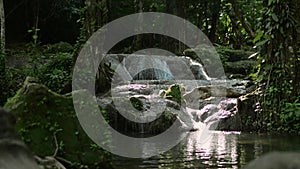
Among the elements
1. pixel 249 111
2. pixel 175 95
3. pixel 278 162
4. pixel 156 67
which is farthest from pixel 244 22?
pixel 278 162

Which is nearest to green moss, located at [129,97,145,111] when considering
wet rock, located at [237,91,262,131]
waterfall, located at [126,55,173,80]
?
wet rock, located at [237,91,262,131]

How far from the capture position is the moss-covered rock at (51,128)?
434cm

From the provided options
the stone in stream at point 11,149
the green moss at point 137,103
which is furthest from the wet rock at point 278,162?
the green moss at point 137,103

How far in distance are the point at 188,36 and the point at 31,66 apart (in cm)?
1380

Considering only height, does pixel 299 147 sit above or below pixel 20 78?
below

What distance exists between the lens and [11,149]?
6.82ft

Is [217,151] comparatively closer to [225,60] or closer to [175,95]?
[175,95]

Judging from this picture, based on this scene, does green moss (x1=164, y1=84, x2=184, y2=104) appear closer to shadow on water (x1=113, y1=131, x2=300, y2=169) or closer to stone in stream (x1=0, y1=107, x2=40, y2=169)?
shadow on water (x1=113, y1=131, x2=300, y2=169)

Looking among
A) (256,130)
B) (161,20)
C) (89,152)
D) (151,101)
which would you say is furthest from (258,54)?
(161,20)

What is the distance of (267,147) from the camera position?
23.2ft

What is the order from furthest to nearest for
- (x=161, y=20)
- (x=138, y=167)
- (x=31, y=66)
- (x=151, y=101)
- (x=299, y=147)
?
1. (x=161, y=20)
2. (x=31, y=66)
3. (x=151, y=101)
4. (x=299, y=147)
5. (x=138, y=167)

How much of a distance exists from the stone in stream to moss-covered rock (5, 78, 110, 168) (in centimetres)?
209

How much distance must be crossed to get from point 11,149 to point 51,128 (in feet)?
7.81

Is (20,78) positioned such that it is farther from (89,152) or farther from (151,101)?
(89,152)
